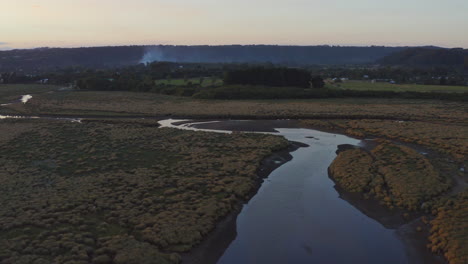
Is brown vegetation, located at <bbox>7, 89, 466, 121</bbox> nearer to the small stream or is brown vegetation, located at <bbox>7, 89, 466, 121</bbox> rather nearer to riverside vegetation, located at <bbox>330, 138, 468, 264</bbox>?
riverside vegetation, located at <bbox>330, 138, 468, 264</bbox>

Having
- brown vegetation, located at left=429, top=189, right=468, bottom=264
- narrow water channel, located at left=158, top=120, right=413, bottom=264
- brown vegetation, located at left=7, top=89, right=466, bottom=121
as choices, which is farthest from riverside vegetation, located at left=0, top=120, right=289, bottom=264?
brown vegetation, located at left=7, top=89, right=466, bottom=121

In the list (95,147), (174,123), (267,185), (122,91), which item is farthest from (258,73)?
(267,185)

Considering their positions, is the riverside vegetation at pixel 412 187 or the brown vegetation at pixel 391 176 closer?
the riverside vegetation at pixel 412 187

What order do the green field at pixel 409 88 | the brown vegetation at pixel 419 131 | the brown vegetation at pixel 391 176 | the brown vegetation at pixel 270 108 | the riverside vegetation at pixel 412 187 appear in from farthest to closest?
the green field at pixel 409 88, the brown vegetation at pixel 270 108, the brown vegetation at pixel 419 131, the brown vegetation at pixel 391 176, the riverside vegetation at pixel 412 187

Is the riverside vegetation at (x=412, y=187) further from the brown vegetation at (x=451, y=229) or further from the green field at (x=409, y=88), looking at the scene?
the green field at (x=409, y=88)

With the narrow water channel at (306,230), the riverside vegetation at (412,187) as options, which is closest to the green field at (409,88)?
the riverside vegetation at (412,187)

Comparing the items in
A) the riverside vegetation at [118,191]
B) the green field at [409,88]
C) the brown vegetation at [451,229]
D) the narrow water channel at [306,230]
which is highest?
the green field at [409,88]

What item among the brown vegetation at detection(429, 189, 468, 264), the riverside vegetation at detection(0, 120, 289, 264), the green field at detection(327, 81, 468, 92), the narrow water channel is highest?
the green field at detection(327, 81, 468, 92)
